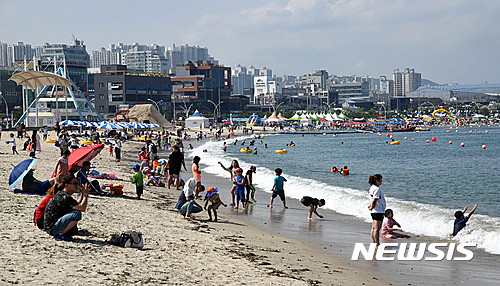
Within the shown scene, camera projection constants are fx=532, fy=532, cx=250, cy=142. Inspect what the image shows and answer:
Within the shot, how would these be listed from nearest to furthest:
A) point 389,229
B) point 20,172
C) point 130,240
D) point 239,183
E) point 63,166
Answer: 1. point 130,240
2. point 20,172
3. point 389,229
4. point 63,166
5. point 239,183

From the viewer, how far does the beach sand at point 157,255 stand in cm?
747

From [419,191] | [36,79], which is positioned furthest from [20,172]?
[36,79]

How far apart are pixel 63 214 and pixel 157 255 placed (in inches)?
69.2

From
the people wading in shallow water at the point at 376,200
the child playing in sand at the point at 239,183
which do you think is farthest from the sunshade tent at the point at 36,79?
the people wading in shallow water at the point at 376,200

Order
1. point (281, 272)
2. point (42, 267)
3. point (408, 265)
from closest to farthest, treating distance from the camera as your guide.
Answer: point (42, 267) → point (281, 272) → point (408, 265)

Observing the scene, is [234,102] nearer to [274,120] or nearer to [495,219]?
[274,120]

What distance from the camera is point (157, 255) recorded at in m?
9.11

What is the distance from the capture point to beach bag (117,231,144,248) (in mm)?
9242

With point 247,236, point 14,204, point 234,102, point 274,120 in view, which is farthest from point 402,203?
point 234,102

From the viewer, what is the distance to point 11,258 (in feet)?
24.8

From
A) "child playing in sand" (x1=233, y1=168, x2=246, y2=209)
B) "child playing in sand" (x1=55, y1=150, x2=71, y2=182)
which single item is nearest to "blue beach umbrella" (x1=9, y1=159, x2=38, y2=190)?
"child playing in sand" (x1=55, y1=150, x2=71, y2=182)

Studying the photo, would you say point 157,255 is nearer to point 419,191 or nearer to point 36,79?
point 419,191

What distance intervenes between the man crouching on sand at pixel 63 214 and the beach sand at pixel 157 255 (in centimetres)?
17

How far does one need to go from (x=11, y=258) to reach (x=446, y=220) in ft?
39.7
